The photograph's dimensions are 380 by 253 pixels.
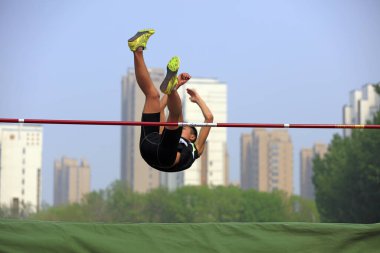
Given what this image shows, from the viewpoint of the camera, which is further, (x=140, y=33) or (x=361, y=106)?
(x=361, y=106)

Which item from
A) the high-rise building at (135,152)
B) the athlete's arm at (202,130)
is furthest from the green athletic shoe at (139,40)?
the high-rise building at (135,152)

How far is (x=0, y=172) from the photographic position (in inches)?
4321

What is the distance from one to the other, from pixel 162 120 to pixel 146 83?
0.41 m

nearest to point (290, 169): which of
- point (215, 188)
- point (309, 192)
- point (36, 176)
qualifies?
point (309, 192)

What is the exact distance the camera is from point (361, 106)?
389 feet

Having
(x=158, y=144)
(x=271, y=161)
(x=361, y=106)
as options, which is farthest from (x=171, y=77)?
(x=271, y=161)

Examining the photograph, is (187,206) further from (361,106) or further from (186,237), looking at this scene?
(186,237)

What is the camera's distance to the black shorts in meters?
6.64

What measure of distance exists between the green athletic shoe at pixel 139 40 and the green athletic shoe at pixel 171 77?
32cm

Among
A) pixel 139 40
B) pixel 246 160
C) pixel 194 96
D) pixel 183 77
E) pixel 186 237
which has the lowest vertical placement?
pixel 246 160

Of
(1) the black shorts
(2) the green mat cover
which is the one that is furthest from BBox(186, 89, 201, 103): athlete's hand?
(2) the green mat cover

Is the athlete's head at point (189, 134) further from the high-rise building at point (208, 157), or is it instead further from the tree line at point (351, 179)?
the high-rise building at point (208, 157)

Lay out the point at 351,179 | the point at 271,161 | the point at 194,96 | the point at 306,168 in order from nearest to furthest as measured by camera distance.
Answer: the point at 194,96 → the point at 351,179 → the point at 271,161 → the point at 306,168

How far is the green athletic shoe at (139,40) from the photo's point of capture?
268 inches
